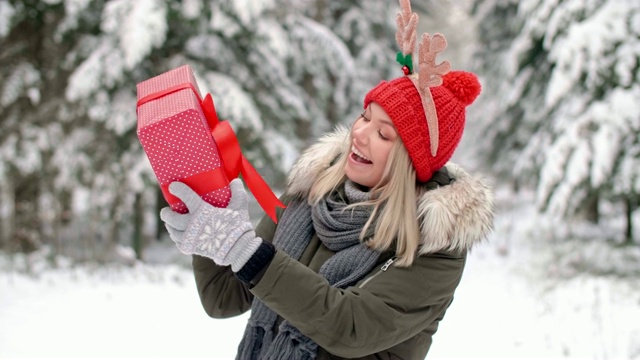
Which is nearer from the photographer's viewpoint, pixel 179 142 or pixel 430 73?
pixel 179 142

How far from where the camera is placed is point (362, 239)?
1.88 metres

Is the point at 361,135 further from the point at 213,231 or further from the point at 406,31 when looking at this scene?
the point at 213,231

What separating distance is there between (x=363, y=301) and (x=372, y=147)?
55 centimetres

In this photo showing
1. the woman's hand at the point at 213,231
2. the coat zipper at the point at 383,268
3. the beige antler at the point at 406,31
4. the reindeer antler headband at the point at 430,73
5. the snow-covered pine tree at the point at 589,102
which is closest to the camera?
the woman's hand at the point at 213,231

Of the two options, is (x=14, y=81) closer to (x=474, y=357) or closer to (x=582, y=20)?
(x=474, y=357)

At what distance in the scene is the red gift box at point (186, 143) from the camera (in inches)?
62.1

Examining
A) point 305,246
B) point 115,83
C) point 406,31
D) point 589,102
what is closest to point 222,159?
point 305,246

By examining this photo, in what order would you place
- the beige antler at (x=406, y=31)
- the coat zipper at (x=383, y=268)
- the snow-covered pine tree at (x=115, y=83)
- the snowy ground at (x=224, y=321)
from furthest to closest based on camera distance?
the snow-covered pine tree at (x=115, y=83), the snowy ground at (x=224, y=321), the beige antler at (x=406, y=31), the coat zipper at (x=383, y=268)

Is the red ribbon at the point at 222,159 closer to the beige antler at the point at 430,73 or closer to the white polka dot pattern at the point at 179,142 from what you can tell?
the white polka dot pattern at the point at 179,142

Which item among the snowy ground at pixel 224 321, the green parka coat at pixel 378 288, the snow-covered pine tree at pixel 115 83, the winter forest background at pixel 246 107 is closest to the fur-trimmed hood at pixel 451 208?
the green parka coat at pixel 378 288

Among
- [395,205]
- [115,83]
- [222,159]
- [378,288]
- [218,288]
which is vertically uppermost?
[115,83]

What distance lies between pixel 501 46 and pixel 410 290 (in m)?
13.1

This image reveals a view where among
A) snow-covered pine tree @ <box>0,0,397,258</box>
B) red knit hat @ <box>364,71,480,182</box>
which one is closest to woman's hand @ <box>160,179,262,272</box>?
red knit hat @ <box>364,71,480,182</box>

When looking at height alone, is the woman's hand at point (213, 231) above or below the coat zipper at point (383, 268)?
below
